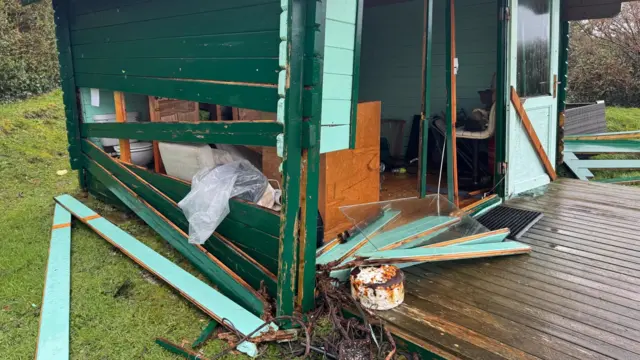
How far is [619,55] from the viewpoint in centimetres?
1025

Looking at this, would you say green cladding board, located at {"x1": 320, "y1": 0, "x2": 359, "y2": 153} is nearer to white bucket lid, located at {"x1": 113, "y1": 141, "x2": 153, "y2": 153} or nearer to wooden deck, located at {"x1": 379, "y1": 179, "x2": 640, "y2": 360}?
wooden deck, located at {"x1": 379, "y1": 179, "x2": 640, "y2": 360}

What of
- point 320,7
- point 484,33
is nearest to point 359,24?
point 320,7

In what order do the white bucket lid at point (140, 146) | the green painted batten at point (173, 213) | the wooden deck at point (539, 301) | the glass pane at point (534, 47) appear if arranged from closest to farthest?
the wooden deck at point (539, 301), the green painted batten at point (173, 213), the glass pane at point (534, 47), the white bucket lid at point (140, 146)

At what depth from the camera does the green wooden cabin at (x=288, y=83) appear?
88.4 inches

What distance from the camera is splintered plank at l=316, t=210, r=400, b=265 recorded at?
2707 mm

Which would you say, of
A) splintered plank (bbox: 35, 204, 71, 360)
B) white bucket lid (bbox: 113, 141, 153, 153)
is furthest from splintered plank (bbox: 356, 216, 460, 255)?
white bucket lid (bbox: 113, 141, 153, 153)

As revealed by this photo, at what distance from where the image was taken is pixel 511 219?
12.1 ft

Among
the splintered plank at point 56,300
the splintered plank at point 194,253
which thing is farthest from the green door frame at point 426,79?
the splintered plank at point 56,300

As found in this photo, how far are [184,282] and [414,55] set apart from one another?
4.14 m

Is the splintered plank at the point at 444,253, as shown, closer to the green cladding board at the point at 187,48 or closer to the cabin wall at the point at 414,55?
the green cladding board at the point at 187,48

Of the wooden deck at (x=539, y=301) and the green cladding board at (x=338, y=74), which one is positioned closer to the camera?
the wooden deck at (x=539, y=301)

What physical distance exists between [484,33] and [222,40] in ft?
11.6

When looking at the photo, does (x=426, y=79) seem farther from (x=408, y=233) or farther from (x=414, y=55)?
(x=414, y=55)

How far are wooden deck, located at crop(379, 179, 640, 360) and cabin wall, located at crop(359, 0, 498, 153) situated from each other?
234 centimetres
